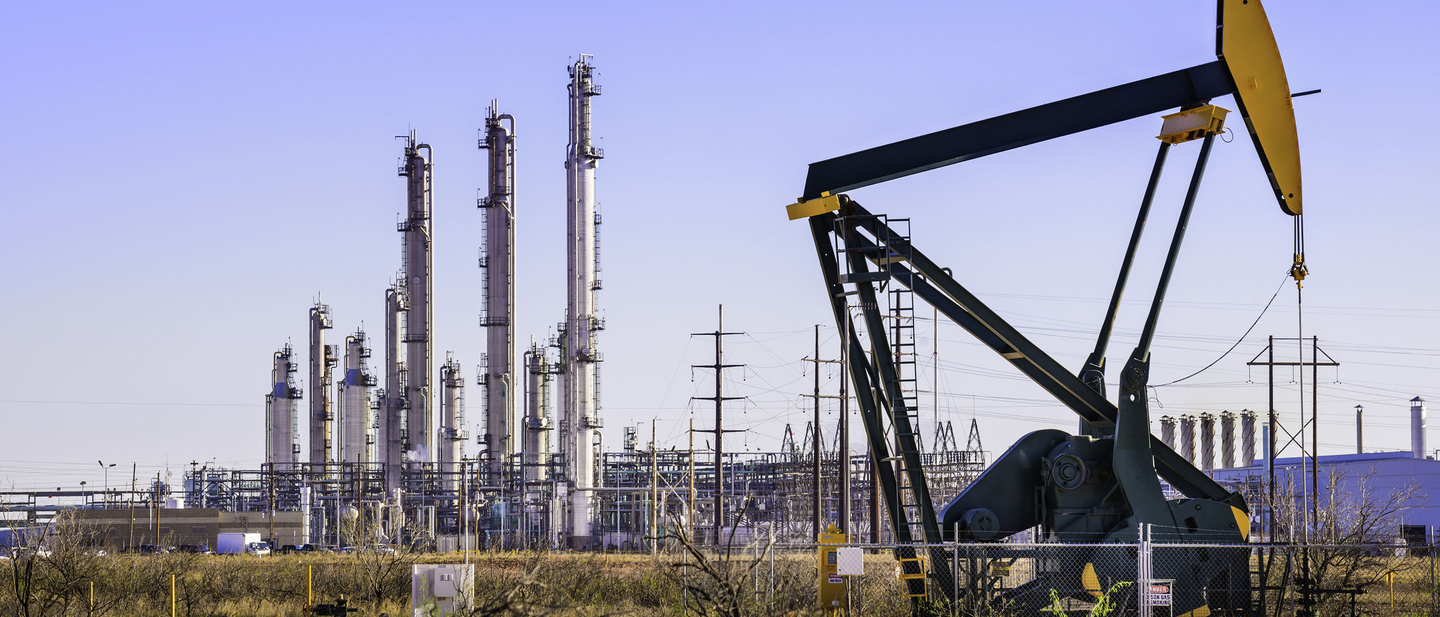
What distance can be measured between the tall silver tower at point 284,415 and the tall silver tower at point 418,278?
9576 millimetres

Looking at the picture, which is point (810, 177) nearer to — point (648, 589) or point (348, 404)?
point (648, 589)

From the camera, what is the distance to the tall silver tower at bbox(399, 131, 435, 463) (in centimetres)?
5606

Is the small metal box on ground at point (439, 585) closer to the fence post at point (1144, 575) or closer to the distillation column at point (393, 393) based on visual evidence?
the fence post at point (1144, 575)

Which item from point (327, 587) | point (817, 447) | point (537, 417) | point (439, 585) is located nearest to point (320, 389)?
point (537, 417)

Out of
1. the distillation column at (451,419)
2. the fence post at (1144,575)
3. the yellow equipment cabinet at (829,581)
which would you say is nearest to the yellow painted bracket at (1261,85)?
the fence post at (1144,575)

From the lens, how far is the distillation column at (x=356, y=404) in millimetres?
59906

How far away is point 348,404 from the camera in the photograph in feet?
197

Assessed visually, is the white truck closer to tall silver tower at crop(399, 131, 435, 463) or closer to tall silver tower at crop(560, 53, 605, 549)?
tall silver tower at crop(399, 131, 435, 463)

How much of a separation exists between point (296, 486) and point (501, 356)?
19777mm

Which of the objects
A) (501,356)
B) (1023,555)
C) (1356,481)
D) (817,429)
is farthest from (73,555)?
(1356,481)

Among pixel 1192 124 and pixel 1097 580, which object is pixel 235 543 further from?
pixel 1192 124

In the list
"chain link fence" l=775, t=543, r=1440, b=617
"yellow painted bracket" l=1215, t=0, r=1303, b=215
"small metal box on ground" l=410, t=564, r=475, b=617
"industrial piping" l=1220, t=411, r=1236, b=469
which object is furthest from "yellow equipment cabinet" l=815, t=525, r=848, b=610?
"industrial piping" l=1220, t=411, r=1236, b=469

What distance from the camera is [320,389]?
213 feet

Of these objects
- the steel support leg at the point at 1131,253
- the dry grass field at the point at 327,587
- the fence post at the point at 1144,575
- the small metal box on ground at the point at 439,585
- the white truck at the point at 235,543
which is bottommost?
the white truck at the point at 235,543
